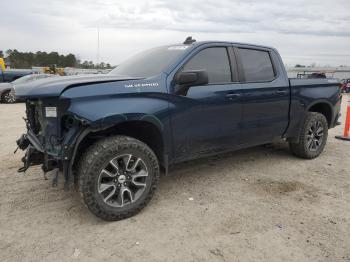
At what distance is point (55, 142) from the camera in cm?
349

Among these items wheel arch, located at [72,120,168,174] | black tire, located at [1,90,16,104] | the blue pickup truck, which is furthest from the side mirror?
black tire, located at [1,90,16,104]

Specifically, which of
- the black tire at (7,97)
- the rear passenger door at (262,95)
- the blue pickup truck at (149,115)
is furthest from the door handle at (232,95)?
the black tire at (7,97)

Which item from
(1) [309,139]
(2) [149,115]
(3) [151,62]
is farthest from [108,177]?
(1) [309,139]

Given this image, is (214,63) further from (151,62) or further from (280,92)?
(280,92)

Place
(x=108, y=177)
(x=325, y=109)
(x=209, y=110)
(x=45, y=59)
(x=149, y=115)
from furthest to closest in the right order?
(x=45, y=59), (x=325, y=109), (x=209, y=110), (x=149, y=115), (x=108, y=177)

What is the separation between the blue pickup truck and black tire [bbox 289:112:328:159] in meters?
0.44

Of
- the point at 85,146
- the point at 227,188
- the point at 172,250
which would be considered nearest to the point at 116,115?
the point at 85,146

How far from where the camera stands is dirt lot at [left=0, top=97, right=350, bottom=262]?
307cm

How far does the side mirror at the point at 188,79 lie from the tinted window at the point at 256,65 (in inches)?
46.4

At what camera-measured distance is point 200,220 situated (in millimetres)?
3648

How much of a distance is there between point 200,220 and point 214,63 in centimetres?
200

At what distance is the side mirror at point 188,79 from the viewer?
379 centimetres

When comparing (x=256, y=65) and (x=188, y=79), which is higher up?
(x=256, y=65)

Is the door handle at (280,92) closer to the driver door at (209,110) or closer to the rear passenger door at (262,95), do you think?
the rear passenger door at (262,95)
